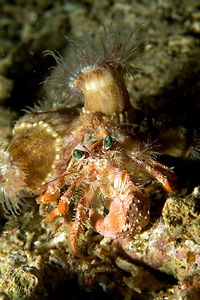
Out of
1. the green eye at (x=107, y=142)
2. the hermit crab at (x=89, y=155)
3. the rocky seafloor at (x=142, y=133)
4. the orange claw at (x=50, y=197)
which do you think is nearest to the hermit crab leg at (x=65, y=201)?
the hermit crab at (x=89, y=155)

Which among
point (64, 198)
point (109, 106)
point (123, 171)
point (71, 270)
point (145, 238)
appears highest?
point (109, 106)

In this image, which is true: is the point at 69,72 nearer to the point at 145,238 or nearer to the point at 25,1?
the point at 145,238

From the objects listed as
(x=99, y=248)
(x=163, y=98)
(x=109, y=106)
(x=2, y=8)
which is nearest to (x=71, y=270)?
(x=99, y=248)

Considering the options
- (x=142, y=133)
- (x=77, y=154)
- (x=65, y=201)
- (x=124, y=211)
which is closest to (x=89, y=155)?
(x=77, y=154)

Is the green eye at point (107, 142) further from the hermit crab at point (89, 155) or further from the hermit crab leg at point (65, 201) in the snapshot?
the hermit crab leg at point (65, 201)

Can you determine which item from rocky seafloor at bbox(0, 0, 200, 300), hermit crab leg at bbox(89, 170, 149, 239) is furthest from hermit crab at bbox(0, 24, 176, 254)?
rocky seafloor at bbox(0, 0, 200, 300)

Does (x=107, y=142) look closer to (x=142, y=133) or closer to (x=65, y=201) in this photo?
(x=65, y=201)
